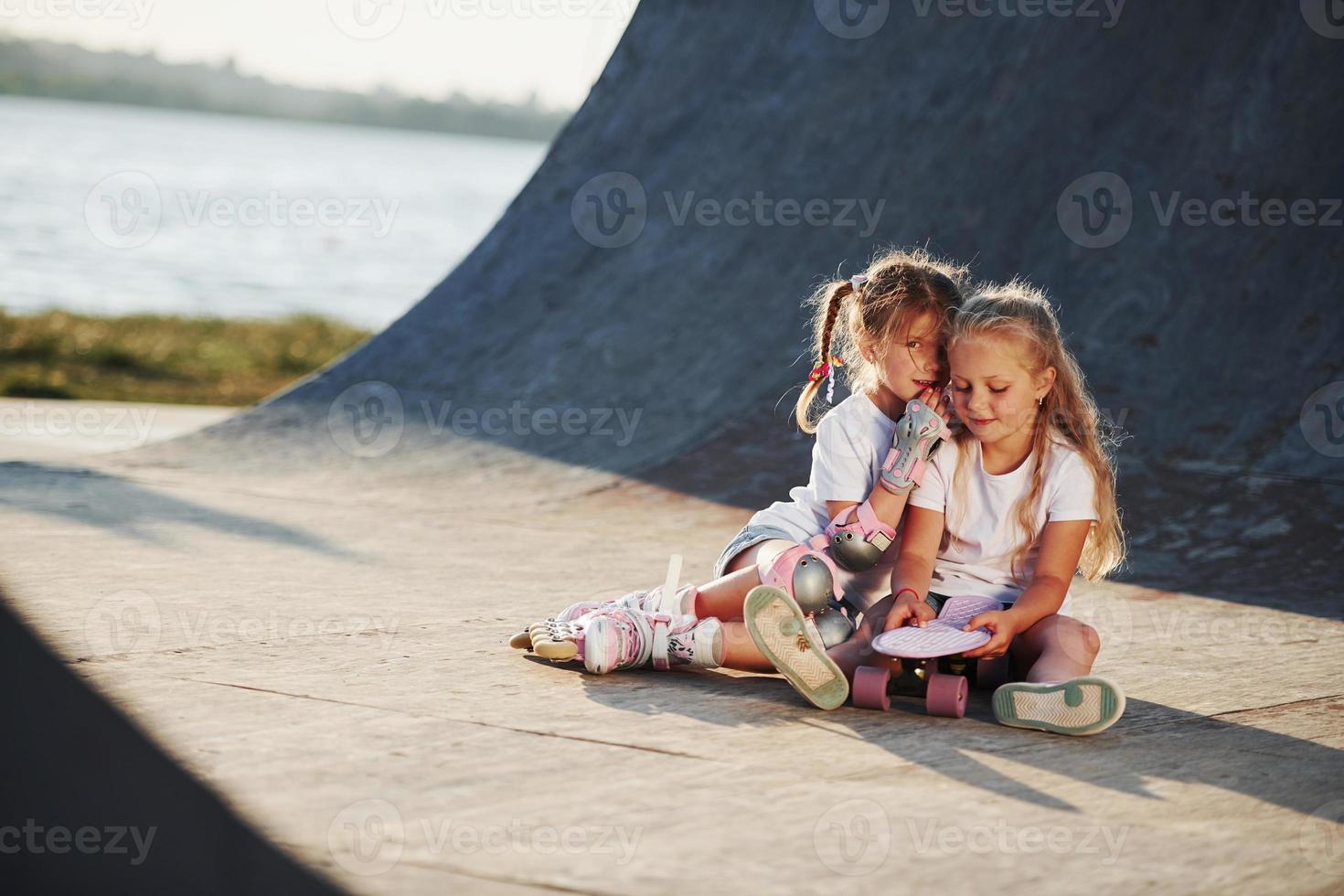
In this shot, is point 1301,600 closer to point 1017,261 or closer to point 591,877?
point 1017,261

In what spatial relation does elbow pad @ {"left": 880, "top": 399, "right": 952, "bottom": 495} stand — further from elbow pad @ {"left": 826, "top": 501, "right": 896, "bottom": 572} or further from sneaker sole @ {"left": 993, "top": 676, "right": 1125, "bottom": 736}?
sneaker sole @ {"left": 993, "top": 676, "right": 1125, "bottom": 736}

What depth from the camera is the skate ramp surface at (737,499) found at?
234 centimetres

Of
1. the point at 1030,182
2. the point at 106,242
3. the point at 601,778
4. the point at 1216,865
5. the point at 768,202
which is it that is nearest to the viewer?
the point at 1216,865

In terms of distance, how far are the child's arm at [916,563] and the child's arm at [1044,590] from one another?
145mm

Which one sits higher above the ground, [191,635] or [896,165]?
[896,165]

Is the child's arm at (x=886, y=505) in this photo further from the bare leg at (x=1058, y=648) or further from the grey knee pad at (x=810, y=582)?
the bare leg at (x=1058, y=648)

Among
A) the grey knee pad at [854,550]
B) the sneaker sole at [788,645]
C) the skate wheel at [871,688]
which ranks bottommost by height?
the skate wheel at [871,688]

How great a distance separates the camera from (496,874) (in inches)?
81.0

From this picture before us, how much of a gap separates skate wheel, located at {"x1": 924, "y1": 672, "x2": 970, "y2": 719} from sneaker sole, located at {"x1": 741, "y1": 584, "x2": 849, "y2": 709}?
0.19 m

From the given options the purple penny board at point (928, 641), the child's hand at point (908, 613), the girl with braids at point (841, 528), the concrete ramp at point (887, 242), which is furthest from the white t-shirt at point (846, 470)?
the concrete ramp at point (887, 242)

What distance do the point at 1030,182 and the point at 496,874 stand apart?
569cm

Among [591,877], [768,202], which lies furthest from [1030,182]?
[591,877]

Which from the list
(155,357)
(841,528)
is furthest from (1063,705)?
(155,357)

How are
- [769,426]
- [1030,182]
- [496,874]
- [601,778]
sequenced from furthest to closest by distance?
[1030,182], [769,426], [601,778], [496,874]
